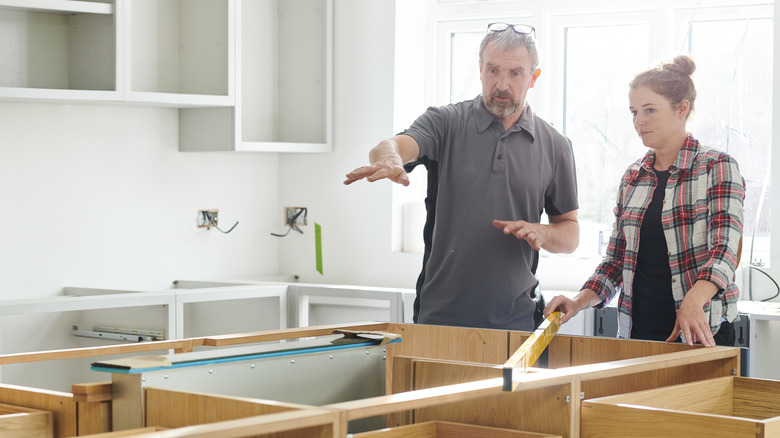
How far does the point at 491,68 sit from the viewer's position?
2385 millimetres

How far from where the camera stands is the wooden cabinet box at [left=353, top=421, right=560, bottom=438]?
152 cm

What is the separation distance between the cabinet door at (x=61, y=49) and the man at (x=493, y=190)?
1.50m

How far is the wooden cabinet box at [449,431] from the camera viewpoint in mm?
1521

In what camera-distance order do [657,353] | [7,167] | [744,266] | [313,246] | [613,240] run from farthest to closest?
1. [313,246]
2. [744,266]
3. [7,167]
4. [613,240]
5. [657,353]

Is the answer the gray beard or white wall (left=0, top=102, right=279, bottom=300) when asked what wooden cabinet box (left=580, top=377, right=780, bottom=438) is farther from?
white wall (left=0, top=102, right=279, bottom=300)

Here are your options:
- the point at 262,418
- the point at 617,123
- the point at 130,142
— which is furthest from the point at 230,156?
the point at 262,418

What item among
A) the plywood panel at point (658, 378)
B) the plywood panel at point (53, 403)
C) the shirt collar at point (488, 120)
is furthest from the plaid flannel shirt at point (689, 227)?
the plywood panel at point (53, 403)

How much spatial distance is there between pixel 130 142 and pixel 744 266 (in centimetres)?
238

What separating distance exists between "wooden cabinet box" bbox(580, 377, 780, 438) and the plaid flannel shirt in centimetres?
22

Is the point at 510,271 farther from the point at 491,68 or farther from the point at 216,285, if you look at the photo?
the point at 216,285

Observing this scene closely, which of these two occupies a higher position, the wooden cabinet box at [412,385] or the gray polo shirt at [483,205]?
the gray polo shirt at [483,205]

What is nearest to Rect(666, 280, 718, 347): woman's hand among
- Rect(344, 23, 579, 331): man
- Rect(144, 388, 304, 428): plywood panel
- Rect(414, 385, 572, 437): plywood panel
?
Rect(344, 23, 579, 331): man

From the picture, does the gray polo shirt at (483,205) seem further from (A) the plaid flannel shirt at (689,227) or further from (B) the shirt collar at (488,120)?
(A) the plaid flannel shirt at (689,227)

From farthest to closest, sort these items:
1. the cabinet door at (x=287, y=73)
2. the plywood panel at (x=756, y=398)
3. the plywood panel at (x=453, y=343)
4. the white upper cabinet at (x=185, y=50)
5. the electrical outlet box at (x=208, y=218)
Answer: the cabinet door at (x=287, y=73) → the electrical outlet box at (x=208, y=218) → the white upper cabinet at (x=185, y=50) → the plywood panel at (x=453, y=343) → the plywood panel at (x=756, y=398)
